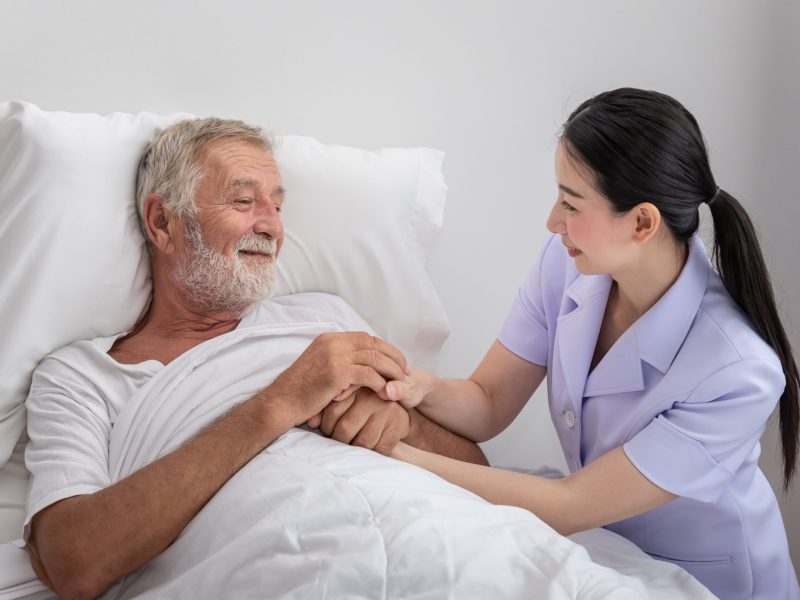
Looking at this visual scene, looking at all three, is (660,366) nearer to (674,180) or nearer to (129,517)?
(674,180)

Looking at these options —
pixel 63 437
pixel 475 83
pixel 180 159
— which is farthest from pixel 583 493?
pixel 475 83

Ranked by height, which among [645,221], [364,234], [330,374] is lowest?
[330,374]

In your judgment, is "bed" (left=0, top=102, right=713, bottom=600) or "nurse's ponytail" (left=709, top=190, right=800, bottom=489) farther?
"nurse's ponytail" (left=709, top=190, right=800, bottom=489)

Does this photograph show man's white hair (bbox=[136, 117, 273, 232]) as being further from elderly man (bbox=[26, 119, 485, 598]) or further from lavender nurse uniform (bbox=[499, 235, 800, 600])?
lavender nurse uniform (bbox=[499, 235, 800, 600])

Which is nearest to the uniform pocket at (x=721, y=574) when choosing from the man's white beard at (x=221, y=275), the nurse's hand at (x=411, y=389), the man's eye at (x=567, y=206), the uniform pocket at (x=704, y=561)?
the uniform pocket at (x=704, y=561)

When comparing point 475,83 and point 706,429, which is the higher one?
point 475,83

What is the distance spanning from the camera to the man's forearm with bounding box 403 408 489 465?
1612mm

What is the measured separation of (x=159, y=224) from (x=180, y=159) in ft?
0.43

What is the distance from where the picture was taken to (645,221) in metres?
1.40

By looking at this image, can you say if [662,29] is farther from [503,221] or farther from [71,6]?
[71,6]

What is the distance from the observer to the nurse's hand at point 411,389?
151 cm

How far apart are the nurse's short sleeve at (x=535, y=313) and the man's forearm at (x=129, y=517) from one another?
0.62 meters

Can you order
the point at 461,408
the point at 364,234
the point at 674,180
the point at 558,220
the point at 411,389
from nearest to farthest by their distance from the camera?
the point at 674,180, the point at 558,220, the point at 411,389, the point at 461,408, the point at 364,234

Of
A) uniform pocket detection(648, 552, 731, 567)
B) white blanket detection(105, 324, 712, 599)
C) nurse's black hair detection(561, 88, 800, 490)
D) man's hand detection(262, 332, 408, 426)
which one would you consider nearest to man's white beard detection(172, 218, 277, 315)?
man's hand detection(262, 332, 408, 426)
